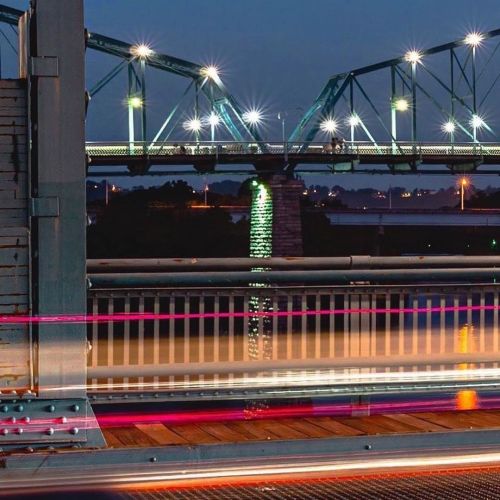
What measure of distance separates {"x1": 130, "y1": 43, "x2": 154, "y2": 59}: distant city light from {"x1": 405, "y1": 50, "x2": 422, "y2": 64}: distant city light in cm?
2345

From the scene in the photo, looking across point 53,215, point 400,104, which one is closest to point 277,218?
point 400,104

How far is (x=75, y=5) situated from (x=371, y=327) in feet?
13.9

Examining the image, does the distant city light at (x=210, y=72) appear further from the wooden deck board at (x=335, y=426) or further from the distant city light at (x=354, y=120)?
the wooden deck board at (x=335, y=426)

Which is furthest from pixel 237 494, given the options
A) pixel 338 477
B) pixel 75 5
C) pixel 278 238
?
pixel 278 238

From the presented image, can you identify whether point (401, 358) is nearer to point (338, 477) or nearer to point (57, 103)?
point (338, 477)

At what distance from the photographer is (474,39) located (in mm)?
99625

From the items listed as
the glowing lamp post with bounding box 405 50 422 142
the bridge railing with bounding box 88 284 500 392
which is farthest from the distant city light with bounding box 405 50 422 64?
the bridge railing with bounding box 88 284 500 392

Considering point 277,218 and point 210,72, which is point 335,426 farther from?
point 210,72

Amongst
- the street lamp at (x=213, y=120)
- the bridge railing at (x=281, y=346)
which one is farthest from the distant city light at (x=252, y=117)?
the bridge railing at (x=281, y=346)

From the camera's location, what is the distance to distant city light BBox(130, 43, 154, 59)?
100000mm

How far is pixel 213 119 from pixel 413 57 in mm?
19098

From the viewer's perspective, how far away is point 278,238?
8531cm

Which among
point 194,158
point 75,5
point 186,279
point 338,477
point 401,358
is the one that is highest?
point 194,158

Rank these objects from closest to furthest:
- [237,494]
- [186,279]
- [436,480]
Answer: [237,494] → [436,480] → [186,279]
